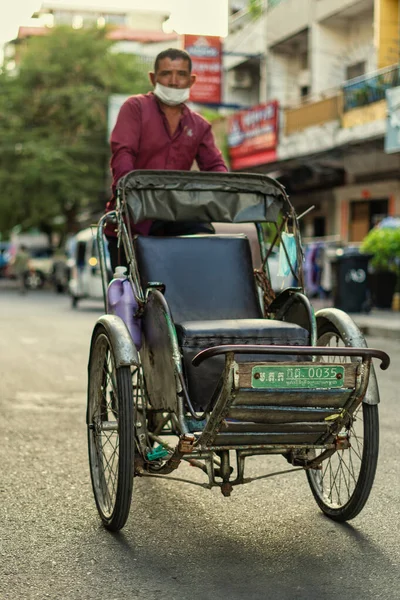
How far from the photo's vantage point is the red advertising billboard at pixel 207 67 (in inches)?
1260

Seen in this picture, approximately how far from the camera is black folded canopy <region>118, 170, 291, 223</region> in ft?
16.4

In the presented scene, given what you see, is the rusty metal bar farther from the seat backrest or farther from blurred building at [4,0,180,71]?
blurred building at [4,0,180,71]

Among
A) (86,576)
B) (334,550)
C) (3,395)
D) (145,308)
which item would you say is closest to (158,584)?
(86,576)

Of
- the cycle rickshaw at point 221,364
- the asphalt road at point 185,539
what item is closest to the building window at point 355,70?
the asphalt road at point 185,539

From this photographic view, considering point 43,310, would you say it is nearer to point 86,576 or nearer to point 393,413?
point 393,413

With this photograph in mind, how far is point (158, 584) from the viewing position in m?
3.70

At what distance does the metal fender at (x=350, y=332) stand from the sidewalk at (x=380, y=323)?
10.4 metres

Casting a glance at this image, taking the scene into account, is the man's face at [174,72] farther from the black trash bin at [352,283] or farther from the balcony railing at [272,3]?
the balcony railing at [272,3]

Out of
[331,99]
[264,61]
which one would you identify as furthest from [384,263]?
[264,61]

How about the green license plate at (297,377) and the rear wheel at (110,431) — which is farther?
the rear wheel at (110,431)

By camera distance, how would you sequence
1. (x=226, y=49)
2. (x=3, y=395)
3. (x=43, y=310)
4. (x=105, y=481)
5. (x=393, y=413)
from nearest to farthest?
(x=105, y=481) < (x=393, y=413) < (x=3, y=395) < (x=43, y=310) < (x=226, y=49)

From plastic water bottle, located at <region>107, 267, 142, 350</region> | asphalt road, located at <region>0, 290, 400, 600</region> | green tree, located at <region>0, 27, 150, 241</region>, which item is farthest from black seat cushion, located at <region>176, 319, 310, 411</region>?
green tree, located at <region>0, 27, 150, 241</region>

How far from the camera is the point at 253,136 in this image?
30.7 meters

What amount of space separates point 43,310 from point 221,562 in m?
19.6
